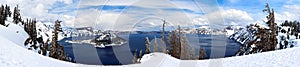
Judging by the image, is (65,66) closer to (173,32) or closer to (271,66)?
(271,66)

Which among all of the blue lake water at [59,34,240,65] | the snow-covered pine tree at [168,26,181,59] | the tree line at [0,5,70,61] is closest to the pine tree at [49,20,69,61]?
the tree line at [0,5,70,61]

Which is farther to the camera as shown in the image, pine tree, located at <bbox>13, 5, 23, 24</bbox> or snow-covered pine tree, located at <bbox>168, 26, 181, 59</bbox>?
pine tree, located at <bbox>13, 5, 23, 24</bbox>

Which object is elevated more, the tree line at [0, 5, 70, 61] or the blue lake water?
the tree line at [0, 5, 70, 61]

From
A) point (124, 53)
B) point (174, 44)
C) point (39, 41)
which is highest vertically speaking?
point (174, 44)

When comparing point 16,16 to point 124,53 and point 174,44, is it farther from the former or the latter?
point 174,44

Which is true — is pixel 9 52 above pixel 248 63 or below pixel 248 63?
above

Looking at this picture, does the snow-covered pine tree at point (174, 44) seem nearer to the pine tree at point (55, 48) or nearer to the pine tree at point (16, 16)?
the pine tree at point (55, 48)

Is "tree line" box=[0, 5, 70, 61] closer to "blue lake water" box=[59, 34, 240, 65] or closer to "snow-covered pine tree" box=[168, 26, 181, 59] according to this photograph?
"blue lake water" box=[59, 34, 240, 65]

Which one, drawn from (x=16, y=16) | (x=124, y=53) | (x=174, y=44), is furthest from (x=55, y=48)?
(x=16, y=16)

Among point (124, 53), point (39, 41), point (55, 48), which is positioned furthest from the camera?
point (124, 53)

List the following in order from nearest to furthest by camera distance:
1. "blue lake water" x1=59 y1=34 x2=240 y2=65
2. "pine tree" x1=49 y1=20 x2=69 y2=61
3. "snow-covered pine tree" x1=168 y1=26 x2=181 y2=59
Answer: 1. "pine tree" x1=49 y1=20 x2=69 y2=61
2. "snow-covered pine tree" x1=168 y1=26 x2=181 y2=59
3. "blue lake water" x1=59 y1=34 x2=240 y2=65

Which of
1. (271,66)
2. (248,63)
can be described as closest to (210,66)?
(248,63)
